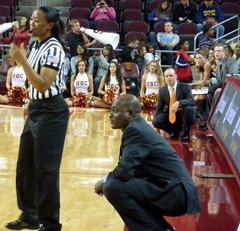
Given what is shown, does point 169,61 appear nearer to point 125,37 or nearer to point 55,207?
point 125,37

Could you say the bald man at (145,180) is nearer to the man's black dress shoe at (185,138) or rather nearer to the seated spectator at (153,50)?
the man's black dress shoe at (185,138)

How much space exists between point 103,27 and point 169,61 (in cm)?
179

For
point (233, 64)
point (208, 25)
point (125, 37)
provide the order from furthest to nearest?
point (125, 37) → point (208, 25) → point (233, 64)

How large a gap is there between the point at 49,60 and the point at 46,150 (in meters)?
0.66

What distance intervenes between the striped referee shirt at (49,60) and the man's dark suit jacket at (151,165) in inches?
27.2

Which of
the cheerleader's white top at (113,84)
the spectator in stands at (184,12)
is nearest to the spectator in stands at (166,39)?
the spectator in stands at (184,12)

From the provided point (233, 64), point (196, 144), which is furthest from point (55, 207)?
point (233, 64)

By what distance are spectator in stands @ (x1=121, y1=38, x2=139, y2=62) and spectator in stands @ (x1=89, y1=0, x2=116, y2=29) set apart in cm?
154

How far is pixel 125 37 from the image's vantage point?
15.3 m

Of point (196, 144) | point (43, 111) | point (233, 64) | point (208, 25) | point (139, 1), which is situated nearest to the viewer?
point (43, 111)

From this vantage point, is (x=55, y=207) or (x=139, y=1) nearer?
(x=55, y=207)

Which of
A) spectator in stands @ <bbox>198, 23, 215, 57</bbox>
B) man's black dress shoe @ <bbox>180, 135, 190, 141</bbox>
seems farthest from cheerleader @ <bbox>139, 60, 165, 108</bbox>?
man's black dress shoe @ <bbox>180, 135, 190, 141</bbox>

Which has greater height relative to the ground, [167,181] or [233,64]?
[233,64]

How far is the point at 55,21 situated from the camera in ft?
15.7
